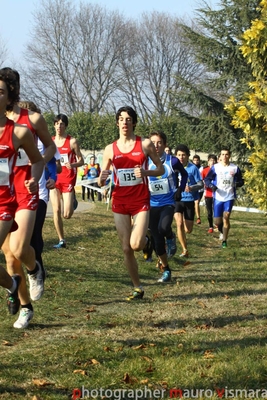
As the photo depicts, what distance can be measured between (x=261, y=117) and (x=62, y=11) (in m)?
44.3

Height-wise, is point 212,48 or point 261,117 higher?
point 212,48

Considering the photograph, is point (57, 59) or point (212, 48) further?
point (57, 59)

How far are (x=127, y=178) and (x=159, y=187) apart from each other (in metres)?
2.50

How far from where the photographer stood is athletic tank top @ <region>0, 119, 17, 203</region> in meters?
5.62

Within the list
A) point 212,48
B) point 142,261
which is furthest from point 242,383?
point 212,48

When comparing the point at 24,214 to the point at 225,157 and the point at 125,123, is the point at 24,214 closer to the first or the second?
the point at 125,123

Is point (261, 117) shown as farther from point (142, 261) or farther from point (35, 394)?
point (35, 394)

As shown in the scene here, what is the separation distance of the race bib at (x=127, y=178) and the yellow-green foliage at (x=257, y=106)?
235 inches

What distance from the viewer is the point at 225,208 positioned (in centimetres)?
1502

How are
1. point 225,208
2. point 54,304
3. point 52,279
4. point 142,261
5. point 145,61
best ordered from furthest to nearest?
point 145,61 < point 225,208 < point 142,261 < point 52,279 < point 54,304

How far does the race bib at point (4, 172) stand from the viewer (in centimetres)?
561

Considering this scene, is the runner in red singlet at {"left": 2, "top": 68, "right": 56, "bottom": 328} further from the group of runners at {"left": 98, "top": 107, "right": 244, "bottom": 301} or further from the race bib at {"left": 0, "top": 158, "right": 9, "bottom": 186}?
the group of runners at {"left": 98, "top": 107, "right": 244, "bottom": 301}

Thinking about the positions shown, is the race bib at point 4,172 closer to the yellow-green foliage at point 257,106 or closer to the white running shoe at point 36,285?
the white running shoe at point 36,285

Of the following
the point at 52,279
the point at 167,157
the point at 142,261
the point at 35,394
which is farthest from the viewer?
the point at 142,261
